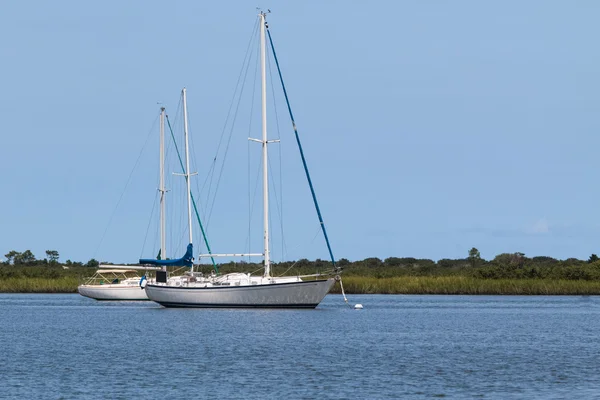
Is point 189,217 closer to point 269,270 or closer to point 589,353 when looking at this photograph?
point 269,270

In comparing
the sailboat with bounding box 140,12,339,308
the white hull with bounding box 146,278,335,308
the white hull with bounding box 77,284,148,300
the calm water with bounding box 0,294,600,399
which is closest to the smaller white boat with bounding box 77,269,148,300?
the white hull with bounding box 77,284,148,300

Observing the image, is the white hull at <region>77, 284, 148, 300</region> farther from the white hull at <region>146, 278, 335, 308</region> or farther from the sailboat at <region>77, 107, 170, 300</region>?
the white hull at <region>146, 278, 335, 308</region>

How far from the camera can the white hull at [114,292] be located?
97.5m

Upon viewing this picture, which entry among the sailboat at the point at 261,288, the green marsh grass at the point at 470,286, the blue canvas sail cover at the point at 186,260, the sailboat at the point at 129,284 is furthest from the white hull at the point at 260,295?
the green marsh grass at the point at 470,286

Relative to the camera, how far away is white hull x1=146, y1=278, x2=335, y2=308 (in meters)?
73.2

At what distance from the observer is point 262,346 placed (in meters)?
52.7

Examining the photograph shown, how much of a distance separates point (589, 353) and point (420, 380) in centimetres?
1332

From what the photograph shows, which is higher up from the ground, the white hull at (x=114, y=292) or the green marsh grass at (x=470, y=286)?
the green marsh grass at (x=470, y=286)

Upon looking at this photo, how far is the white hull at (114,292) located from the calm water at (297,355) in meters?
15.2

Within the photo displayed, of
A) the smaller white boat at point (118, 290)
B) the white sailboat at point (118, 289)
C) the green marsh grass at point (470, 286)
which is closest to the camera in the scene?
the white sailboat at point (118, 289)

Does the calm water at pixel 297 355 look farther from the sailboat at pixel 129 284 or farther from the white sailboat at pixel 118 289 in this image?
the white sailboat at pixel 118 289

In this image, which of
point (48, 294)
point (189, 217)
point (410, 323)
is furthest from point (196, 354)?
point (48, 294)

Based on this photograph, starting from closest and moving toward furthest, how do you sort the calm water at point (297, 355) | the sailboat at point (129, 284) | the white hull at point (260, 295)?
1. the calm water at point (297, 355)
2. the white hull at point (260, 295)
3. the sailboat at point (129, 284)

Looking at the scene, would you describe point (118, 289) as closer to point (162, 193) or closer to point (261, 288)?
point (162, 193)
